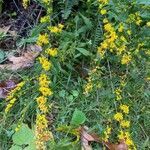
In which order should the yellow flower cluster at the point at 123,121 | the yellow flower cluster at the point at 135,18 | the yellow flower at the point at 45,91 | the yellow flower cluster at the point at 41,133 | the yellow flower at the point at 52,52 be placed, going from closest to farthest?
1. the yellow flower cluster at the point at 41,133
2. the yellow flower cluster at the point at 123,121
3. the yellow flower at the point at 45,91
4. the yellow flower at the point at 52,52
5. the yellow flower cluster at the point at 135,18

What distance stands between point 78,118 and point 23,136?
0.98ft

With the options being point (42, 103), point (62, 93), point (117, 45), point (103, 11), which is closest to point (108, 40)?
point (117, 45)

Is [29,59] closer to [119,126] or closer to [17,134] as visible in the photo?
[17,134]

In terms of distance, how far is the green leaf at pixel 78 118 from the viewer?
2385mm

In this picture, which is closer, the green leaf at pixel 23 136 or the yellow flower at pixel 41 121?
the yellow flower at pixel 41 121

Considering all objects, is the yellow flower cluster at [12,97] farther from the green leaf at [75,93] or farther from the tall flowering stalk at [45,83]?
the green leaf at [75,93]

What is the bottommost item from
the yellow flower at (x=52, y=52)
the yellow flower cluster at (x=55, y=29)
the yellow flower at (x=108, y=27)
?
the yellow flower at (x=52, y=52)

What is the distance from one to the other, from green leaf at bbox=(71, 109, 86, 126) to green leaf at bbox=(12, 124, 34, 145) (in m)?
0.23

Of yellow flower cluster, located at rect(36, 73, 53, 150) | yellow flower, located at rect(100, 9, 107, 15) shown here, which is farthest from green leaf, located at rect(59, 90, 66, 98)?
yellow flower, located at rect(100, 9, 107, 15)

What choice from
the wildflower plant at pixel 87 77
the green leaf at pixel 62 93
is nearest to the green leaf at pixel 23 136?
the wildflower plant at pixel 87 77

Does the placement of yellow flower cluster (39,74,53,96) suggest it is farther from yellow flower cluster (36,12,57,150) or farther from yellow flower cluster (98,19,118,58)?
yellow flower cluster (98,19,118,58)

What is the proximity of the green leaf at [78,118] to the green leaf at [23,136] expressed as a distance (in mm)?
225

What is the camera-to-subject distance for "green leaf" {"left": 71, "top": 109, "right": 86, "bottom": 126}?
2385mm

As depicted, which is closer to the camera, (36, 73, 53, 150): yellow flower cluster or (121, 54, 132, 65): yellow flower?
(36, 73, 53, 150): yellow flower cluster
